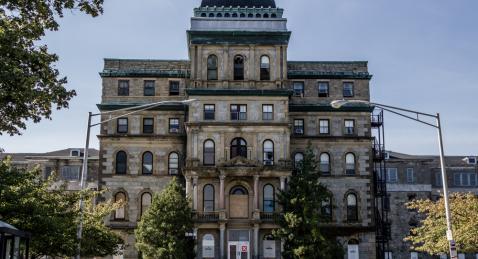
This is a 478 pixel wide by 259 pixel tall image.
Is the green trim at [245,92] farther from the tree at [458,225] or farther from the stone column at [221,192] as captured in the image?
the tree at [458,225]

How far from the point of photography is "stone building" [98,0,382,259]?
57.0 meters

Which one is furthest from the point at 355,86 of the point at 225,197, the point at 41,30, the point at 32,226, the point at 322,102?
the point at 41,30

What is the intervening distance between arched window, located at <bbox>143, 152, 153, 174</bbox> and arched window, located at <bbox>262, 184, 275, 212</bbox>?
10.8 meters

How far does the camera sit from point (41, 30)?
20844 millimetres

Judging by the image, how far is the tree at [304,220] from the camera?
162 ft

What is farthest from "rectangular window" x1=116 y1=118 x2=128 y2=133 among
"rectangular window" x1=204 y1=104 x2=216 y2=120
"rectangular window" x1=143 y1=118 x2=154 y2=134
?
"rectangular window" x1=204 y1=104 x2=216 y2=120

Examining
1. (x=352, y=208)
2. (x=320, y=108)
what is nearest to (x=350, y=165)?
(x=352, y=208)

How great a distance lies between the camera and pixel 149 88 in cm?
6397

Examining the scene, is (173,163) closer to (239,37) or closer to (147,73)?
(147,73)

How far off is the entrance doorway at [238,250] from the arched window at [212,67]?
14055 millimetres

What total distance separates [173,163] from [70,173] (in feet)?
58.0

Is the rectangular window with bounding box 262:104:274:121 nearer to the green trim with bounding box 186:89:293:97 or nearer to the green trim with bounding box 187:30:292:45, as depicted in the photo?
the green trim with bounding box 186:89:293:97

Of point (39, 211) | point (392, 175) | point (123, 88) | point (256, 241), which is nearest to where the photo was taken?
point (39, 211)

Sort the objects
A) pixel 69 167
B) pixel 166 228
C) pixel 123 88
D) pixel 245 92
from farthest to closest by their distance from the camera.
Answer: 1. pixel 69 167
2. pixel 123 88
3. pixel 245 92
4. pixel 166 228
